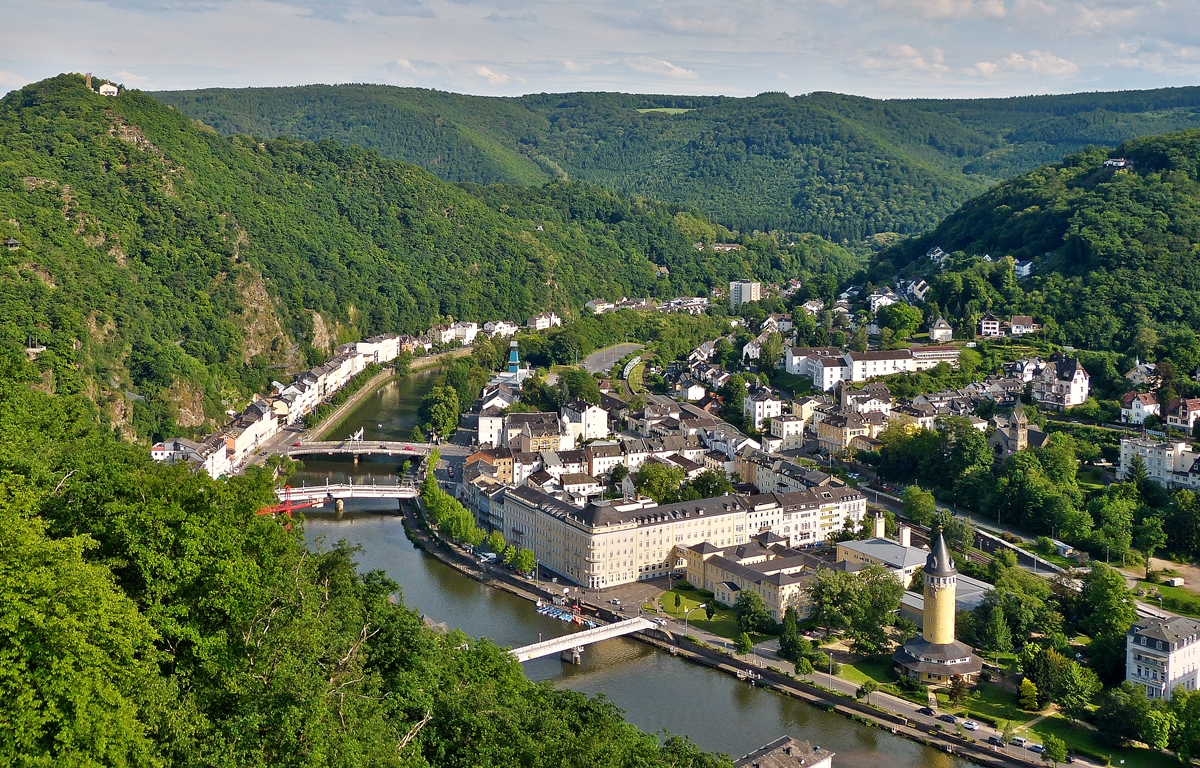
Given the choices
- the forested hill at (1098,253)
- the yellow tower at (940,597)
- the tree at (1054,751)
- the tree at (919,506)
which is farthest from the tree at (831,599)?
the forested hill at (1098,253)

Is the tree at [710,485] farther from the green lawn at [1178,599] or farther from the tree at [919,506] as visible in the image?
the green lawn at [1178,599]

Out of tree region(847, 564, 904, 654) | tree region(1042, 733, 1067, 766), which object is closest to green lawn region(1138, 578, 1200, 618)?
tree region(847, 564, 904, 654)

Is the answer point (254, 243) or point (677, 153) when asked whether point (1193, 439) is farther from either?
point (677, 153)

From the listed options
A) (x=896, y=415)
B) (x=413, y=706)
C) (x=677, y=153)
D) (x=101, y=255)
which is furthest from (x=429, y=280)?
(x=677, y=153)

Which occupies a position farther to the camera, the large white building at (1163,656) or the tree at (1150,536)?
the tree at (1150,536)

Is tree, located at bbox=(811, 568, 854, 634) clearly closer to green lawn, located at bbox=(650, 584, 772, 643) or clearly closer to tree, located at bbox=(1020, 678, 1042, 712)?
green lawn, located at bbox=(650, 584, 772, 643)

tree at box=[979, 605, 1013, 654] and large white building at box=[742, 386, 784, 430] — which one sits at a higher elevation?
large white building at box=[742, 386, 784, 430]
